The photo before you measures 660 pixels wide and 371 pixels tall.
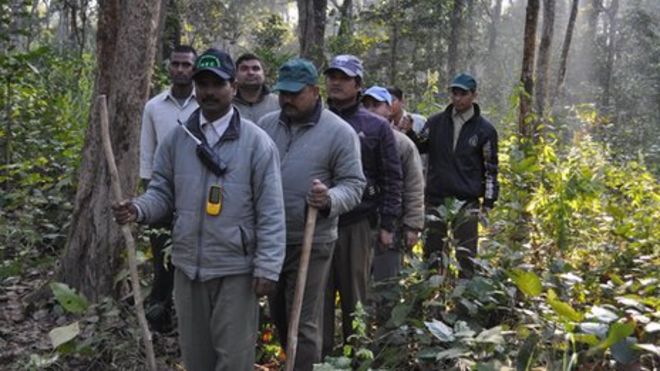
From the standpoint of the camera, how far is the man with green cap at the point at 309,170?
377cm

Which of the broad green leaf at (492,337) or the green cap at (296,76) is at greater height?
the green cap at (296,76)

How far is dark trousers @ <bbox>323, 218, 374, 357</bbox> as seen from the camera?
14.0 ft

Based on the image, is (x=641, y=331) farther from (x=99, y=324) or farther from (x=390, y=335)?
(x=99, y=324)

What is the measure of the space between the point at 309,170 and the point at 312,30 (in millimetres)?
11042

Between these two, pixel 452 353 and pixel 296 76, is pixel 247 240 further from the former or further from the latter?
pixel 452 353

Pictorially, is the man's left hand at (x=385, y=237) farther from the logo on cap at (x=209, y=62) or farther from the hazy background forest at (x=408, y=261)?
the logo on cap at (x=209, y=62)

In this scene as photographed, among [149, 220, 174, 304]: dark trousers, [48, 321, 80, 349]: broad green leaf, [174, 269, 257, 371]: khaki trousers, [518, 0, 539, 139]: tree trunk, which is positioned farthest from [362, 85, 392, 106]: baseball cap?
[518, 0, 539, 139]: tree trunk

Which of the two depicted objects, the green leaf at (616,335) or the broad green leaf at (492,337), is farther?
the broad green leaf at (492,337)

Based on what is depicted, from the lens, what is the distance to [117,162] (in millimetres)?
5113

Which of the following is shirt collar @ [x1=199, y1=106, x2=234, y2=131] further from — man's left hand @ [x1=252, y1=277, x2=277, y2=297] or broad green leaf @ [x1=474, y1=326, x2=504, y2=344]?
broad green leaf @ [x1=474, y1=326, x2=504, y2=344]

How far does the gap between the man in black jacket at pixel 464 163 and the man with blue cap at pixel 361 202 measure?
113 centimetres

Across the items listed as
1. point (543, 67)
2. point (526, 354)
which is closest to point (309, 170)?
point (526, 354)

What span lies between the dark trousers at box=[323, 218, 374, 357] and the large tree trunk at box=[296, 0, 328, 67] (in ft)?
32.7

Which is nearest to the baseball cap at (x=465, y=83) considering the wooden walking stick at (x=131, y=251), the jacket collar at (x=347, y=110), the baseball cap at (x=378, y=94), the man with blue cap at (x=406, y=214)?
the baseball cap at (x=378, y=94)
